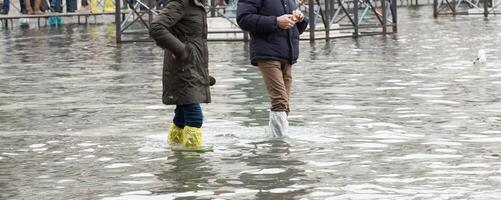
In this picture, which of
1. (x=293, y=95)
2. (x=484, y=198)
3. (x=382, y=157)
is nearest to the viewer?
(x=484, y=198)

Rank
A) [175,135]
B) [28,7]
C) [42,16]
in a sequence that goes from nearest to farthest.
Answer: [175,135], [42,16], [28,7]

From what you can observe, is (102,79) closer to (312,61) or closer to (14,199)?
(312,61)

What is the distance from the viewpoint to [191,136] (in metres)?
12.5

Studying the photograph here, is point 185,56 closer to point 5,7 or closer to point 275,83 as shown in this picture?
point 275,83

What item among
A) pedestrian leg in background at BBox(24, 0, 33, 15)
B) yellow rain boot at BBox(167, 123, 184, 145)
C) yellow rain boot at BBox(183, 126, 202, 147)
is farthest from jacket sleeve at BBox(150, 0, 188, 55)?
pedestrian leg in background at BBox(24, 0, 33, 15)

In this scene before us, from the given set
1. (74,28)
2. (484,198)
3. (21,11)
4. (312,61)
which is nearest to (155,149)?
(484,198)

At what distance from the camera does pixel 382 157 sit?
11.7m

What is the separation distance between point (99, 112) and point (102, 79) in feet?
16.6

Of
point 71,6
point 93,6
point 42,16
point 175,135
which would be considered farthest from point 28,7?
point 175,135

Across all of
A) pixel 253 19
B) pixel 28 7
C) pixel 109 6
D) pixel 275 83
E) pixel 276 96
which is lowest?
pixel 109 6

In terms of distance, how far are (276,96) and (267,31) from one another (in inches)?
22.2

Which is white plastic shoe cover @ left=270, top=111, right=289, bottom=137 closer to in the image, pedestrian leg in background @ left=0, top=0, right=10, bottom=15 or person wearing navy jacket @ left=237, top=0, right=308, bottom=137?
person wearing navy jacket @ left=237, top=0, right=308, bottom=137

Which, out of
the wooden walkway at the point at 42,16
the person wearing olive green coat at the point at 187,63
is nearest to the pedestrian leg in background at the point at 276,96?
the person wearing olive green coat at the point at 187,63

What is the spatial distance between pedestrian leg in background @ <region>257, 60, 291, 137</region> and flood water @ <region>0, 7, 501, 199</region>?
155mm
